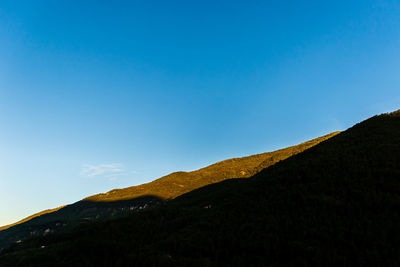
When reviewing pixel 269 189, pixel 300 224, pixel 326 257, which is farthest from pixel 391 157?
pixel 326 257

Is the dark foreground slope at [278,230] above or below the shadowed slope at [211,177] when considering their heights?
below

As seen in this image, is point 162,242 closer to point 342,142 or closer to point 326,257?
point 326,257

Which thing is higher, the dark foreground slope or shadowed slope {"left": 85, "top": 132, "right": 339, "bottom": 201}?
shadowed slope {"left": 85, "top": 132, "right": 339, "bottom": 201}

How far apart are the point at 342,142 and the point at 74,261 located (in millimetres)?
33102

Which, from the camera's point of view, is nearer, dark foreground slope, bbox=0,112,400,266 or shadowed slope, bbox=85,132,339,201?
dark foreground slope, bbox=0,112,400,266

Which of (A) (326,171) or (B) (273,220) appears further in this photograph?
(A) (326,171)

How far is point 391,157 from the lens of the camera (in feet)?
69.1

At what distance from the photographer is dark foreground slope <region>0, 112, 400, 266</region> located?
32.4 feet

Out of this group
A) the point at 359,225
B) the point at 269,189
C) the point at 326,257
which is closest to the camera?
the point at 326,257

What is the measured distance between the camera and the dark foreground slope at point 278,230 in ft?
32.4

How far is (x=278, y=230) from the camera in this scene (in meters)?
12.3

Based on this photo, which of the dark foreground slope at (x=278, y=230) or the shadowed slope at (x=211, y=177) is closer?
the dark foreground slope at (x=278, y=230)

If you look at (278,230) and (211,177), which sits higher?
(211,177)

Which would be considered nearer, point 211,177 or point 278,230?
point 278,230
